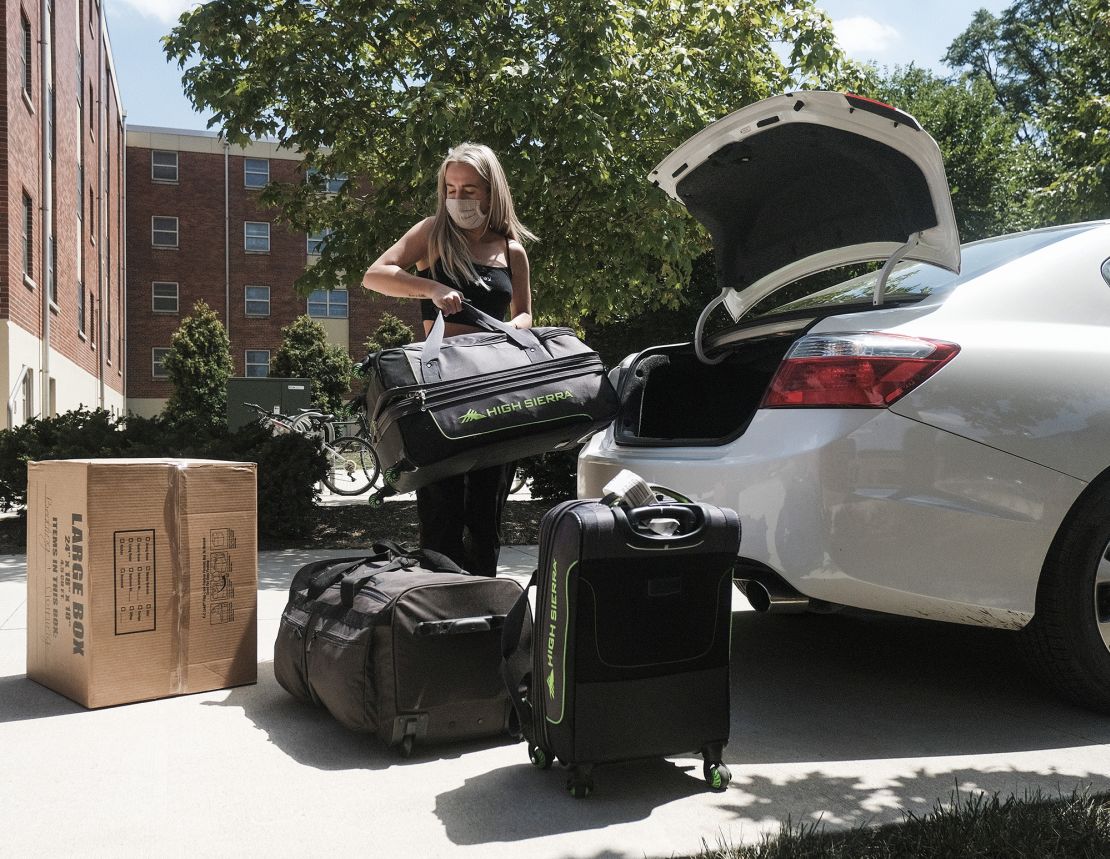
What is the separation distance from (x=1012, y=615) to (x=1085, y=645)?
0.28 metres

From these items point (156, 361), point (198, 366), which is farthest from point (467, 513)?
point (156, 361)

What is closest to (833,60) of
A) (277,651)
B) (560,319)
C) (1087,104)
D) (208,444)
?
(560,319)

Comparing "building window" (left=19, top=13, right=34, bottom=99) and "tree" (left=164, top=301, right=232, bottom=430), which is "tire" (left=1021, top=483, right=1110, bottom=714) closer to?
"building window" (left=19, top=13, right=34, bottom=99)

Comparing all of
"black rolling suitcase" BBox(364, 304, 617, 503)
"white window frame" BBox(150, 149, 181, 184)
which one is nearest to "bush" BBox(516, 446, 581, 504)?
"black rolling suitcase" BBox(364, 304, 617, 503)

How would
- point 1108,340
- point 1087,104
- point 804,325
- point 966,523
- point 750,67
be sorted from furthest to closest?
point 1087,104 < point 750,67 < point 804,325 < point 1108,340 < point 966,523

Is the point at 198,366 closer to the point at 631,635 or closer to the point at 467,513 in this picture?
the point at 467,513

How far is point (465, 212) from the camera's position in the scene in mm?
3678

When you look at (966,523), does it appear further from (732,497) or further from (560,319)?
(560,319)

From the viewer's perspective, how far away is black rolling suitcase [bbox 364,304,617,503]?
3.04 meters

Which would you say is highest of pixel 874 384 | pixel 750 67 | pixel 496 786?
pixel 750 67

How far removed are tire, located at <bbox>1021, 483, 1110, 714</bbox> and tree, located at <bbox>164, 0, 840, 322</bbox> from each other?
5932 millimetres

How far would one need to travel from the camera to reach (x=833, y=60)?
421 inches

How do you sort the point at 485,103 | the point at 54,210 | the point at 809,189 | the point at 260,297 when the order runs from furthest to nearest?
the point at 260,297 < the point at 54,210 < the point at 485,103 < the point at 809,189

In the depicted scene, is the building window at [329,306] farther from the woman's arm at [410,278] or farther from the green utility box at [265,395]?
the woman's arm at [410,278]
